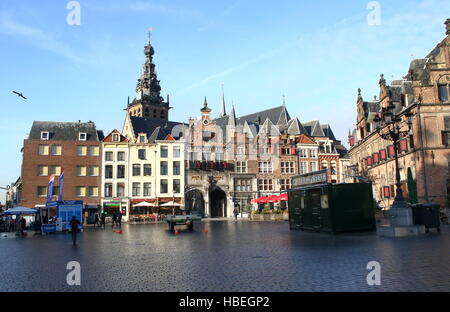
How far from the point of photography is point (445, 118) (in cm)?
3475

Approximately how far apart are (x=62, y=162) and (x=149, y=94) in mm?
48733

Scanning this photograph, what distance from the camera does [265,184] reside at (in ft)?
206

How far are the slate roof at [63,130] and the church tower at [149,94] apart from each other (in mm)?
40267

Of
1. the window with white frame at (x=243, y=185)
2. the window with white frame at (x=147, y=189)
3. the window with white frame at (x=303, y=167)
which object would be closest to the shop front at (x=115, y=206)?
the window with white frame at (x=147, y=189)

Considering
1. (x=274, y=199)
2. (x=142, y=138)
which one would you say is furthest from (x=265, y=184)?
(x=142, y=138)

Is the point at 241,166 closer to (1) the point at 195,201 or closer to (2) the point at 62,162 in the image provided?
(1) the point at 195,201

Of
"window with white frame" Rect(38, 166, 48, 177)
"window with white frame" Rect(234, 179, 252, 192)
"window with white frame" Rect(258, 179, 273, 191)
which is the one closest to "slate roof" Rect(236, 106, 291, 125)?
"window with white frame" Rect(258, 179, 273, 191)

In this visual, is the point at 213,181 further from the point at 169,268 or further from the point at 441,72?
the point at 169,268

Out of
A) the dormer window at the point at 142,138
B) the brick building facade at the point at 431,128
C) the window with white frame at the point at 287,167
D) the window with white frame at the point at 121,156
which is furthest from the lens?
the window with white frame at the point at 287,167

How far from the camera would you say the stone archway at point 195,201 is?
194 ft

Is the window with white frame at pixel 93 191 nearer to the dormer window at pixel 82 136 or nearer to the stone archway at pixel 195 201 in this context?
the dormer window at pixel 82 136

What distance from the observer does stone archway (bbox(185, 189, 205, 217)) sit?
5925 centimetres
